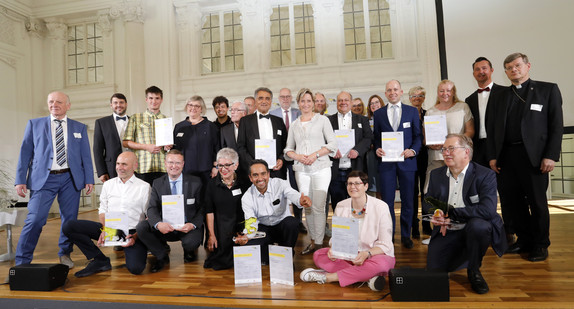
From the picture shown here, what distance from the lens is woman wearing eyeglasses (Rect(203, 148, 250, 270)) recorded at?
3047 mm

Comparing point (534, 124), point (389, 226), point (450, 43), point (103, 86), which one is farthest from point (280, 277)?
point (103, 86)

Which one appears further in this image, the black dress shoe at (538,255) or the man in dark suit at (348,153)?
the man in dark suit at (348,153)

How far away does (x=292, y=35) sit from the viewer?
8328 mm

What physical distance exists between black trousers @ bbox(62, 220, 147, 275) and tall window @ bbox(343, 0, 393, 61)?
6572 mm

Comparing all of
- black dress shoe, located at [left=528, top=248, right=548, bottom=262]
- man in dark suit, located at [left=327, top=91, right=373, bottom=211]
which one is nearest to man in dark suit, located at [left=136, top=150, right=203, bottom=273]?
man in dark suit, located at [left=327, top=91, right=373, bottom=211]

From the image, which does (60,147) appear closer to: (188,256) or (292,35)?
(188,256)

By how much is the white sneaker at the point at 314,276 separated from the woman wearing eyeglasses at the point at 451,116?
1.68 m

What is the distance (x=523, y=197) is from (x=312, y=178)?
1846 mm

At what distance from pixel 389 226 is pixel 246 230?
1.05m

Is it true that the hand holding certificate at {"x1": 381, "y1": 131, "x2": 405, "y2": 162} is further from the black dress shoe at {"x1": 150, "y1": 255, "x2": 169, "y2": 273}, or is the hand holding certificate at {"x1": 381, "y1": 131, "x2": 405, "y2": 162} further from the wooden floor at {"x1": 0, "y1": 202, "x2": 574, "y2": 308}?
the black dress shoe at {"x1": 150, "y1": 255, "x2": 169, "y2": 273}

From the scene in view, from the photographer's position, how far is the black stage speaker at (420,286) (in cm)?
209

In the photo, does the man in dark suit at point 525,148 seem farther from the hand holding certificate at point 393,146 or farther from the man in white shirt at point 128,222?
the man in white shirt at point 128,222

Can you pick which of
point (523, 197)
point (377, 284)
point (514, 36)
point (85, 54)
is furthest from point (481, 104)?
point (85, 54)

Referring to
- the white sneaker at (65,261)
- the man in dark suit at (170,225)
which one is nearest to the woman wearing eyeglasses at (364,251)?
the man in dark suit at (170,225)
